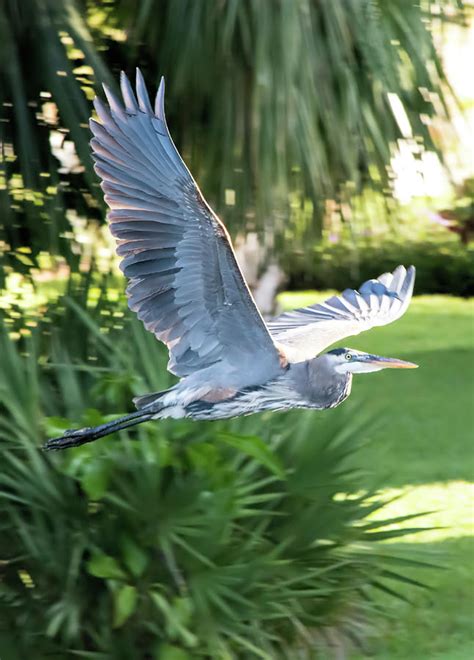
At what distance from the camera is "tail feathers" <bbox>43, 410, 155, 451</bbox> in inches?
138

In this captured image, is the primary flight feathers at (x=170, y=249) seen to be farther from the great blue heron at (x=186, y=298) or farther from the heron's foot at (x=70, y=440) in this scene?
the heron's foot at (x=70, y=440)

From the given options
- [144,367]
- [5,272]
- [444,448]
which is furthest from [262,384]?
[444,448]

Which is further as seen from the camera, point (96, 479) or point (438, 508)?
point (438, 508)

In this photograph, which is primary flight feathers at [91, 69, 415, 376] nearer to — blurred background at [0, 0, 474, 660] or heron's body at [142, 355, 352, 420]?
heron's body at [142, 355, 352, 420]

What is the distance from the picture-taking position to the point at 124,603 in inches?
159

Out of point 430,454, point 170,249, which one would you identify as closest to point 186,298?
point 170,249

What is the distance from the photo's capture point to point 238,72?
561cm

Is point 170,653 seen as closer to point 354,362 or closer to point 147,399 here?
point 147,399

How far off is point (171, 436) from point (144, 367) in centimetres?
58

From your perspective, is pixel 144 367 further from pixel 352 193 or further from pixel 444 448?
pixel 444 448

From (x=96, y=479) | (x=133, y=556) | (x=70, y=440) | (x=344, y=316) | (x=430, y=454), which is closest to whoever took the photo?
(x=70, y=440)

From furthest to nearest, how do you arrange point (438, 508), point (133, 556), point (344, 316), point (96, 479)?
point (438, 508) → point (344, 316) → point (133, 556) → point (96, 479)

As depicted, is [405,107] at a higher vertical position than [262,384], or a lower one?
higher

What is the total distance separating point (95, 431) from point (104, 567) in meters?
0.69
